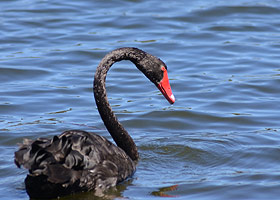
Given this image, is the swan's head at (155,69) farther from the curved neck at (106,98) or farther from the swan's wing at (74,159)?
the swan's wing at (74,159)

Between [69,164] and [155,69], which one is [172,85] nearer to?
[155,69]

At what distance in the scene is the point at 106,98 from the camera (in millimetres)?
7449

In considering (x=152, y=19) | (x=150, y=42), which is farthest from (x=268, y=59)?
(x=152, y=19)

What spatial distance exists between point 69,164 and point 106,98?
5.18ft

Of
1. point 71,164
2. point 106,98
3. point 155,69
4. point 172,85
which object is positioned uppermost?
point 155,69

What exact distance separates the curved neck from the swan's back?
A: 0.78m

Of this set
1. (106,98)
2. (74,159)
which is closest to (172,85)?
(106,98)

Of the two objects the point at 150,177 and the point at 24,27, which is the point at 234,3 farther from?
the point at 150,177

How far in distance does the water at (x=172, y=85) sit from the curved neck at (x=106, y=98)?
0.84 feet

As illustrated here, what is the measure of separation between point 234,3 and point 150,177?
882 cm

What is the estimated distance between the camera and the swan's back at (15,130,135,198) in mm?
5867

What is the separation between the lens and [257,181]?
6859mm

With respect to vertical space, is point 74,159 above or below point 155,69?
below

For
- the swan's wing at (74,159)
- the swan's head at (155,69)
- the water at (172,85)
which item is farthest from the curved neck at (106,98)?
the swan's wing at (74,159)
